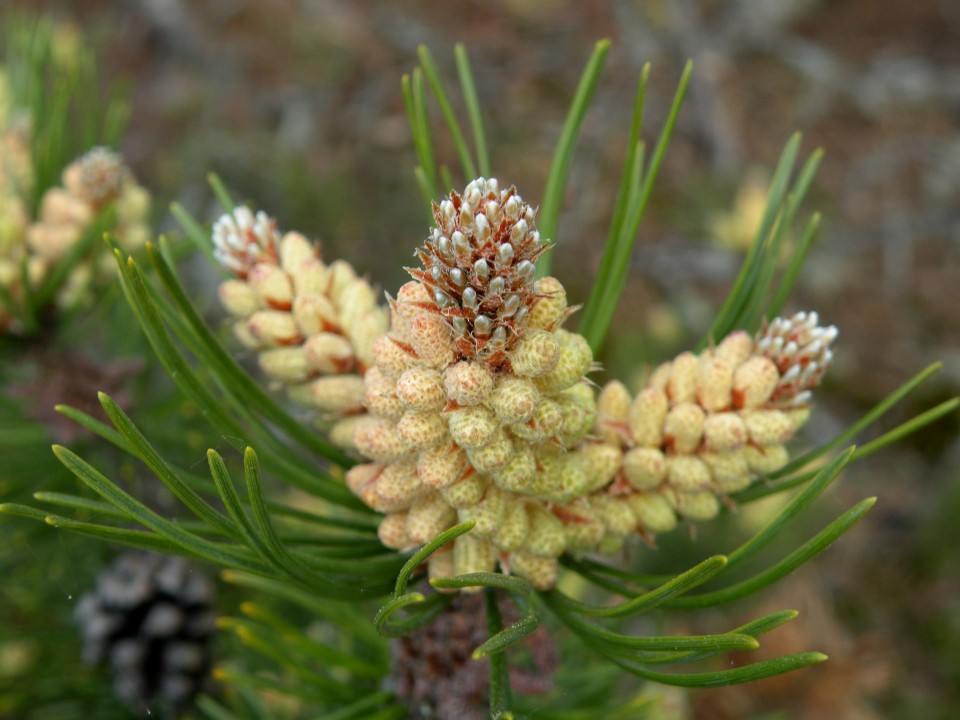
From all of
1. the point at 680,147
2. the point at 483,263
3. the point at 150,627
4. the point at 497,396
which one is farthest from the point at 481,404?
the point at 680,147

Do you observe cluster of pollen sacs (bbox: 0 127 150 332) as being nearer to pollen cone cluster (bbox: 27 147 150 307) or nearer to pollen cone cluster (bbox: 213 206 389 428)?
pollen cone cluster (bbox: 27 147 150 307)

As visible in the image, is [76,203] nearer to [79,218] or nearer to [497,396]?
[79,218]

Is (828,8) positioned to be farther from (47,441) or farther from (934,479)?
(47,441)

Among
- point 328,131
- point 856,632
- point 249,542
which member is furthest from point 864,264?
point 249,542

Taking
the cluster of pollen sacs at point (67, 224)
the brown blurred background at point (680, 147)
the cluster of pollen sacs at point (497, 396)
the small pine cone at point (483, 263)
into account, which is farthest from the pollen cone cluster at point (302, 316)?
the brown blurred background at point (680, 147)

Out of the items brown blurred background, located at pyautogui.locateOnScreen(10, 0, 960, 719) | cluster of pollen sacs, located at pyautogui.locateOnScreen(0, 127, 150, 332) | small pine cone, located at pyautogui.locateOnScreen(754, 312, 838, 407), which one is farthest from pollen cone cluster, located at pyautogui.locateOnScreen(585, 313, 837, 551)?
brown blurred background, located at pyautogui.locateOnScreen(10, 0, 960, 719)

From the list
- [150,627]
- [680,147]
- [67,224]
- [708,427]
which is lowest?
[150,627]

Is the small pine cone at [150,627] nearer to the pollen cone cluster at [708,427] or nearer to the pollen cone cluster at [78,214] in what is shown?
the pollen cone cluster at [78,214]
